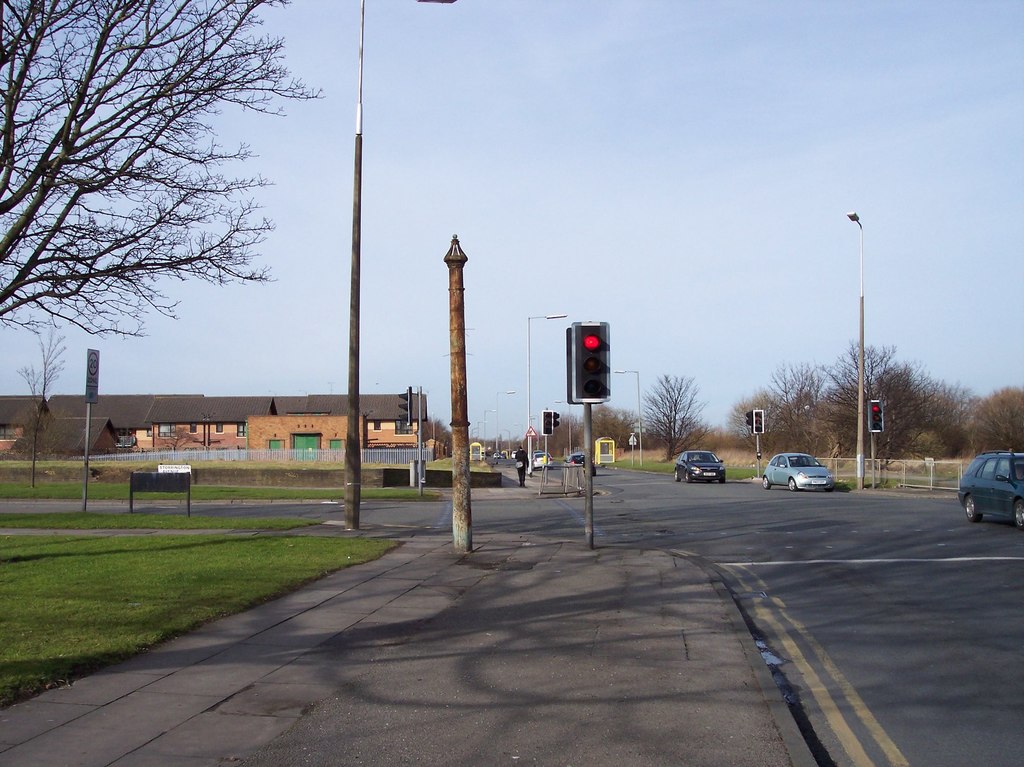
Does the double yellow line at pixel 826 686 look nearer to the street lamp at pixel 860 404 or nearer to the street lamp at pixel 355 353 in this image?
the street lamp at pixel 355 353

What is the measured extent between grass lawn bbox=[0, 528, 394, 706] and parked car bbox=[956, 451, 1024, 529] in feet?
41.9

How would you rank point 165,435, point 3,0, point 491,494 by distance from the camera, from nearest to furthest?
point 3,0 < point 491,494 < point 165,435

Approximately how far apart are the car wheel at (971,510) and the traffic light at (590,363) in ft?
34.2

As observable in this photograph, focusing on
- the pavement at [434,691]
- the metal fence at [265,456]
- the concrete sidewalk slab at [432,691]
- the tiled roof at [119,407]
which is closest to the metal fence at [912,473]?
the metal fence at [265,456]

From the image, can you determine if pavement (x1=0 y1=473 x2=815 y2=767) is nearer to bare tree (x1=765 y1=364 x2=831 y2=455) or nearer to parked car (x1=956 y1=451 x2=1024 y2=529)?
parked car (x1=956 y1=451 x2=1024 y2=529)

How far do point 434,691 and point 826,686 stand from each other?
3.03 meters

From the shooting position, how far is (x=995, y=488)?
1905 cm

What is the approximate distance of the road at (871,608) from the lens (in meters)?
5.91

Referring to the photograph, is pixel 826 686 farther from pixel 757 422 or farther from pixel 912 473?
pixel 912 473

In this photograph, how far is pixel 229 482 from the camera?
37.8 metres

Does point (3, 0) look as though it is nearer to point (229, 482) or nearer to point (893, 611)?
point (893, 611)

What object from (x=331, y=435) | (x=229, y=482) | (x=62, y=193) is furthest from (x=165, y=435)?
(x=62, y=193)

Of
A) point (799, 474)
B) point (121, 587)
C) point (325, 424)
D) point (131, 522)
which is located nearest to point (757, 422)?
point (799, 474)

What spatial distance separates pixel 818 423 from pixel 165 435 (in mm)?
56732
